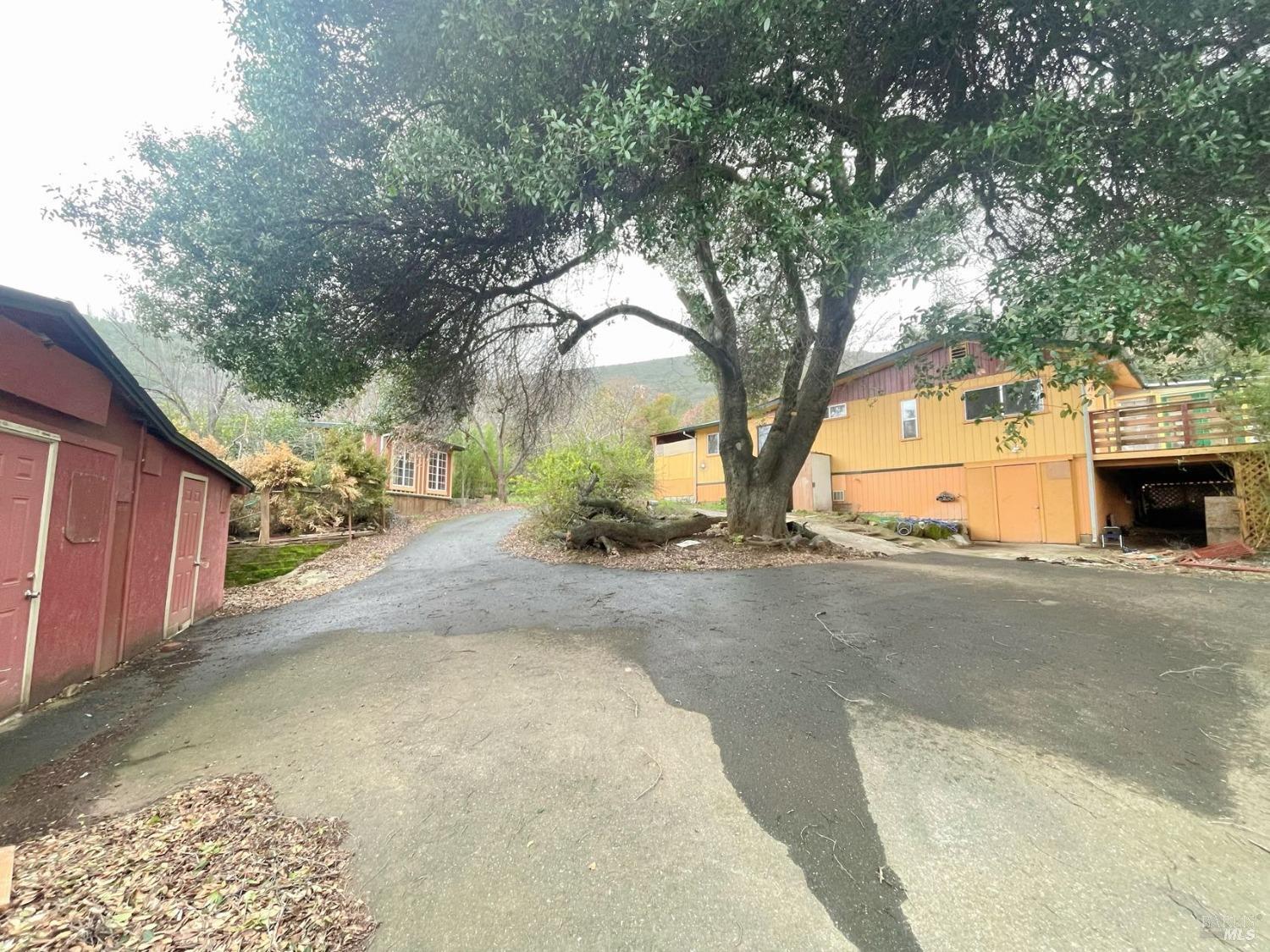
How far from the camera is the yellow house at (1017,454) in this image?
11.0 meters

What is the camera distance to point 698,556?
9.41 metres

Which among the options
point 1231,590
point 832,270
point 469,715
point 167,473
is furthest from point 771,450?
point 167,473

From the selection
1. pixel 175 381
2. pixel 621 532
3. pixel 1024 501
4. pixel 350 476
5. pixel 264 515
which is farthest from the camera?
pixel 175 381

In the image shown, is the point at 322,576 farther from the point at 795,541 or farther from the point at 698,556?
the point at 795,541

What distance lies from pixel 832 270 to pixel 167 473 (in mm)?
7826

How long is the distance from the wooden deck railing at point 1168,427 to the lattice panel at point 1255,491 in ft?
1.30

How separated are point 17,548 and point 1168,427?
18.2 meters

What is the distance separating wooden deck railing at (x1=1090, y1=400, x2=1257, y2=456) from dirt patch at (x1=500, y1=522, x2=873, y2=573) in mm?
7441

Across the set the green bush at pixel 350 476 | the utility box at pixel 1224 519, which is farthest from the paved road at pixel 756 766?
the green bush at pixel 350 476

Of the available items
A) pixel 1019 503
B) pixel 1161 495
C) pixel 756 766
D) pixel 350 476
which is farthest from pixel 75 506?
pixel 1161 495

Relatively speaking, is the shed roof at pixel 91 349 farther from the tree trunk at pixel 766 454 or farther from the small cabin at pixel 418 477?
the small cabin at pixel 418 477

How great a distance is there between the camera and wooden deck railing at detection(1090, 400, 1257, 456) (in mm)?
9812

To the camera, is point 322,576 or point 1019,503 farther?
point 1019,503

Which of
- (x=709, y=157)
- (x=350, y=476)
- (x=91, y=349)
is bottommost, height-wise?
(x=350, y=476)
